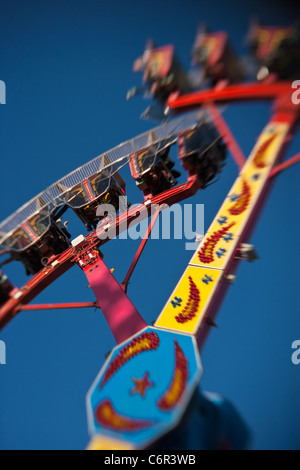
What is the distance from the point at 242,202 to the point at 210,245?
1024 mm

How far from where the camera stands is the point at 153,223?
8.11 meters

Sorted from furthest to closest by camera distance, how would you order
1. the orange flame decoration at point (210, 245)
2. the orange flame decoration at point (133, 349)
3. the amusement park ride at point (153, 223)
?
the orange flame decoration at point (210, 245), the orange flame decoration at point (133, 349), the amusement park ride at point (153, 223)

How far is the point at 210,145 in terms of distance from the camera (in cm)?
862

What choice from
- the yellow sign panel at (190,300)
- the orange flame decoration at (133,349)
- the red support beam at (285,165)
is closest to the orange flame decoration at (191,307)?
the yellow sign panel at (190,300)

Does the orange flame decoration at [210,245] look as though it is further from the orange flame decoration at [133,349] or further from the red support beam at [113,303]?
the orange flame decoration at [133,349]

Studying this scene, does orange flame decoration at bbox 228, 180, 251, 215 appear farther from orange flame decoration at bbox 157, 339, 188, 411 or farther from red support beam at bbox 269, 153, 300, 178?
orange flame decoration at bbox 157, 339, 188, 411

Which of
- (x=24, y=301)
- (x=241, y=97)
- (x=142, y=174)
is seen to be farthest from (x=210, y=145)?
(x=24, y=301)

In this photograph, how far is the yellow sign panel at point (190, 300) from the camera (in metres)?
5.52

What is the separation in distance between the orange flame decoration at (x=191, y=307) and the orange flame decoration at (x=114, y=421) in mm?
1755

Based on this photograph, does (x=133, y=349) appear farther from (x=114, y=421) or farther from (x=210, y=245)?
(x=210, y=245)

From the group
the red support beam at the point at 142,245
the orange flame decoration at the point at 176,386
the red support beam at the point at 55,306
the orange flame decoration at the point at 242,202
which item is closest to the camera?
the orange flame decoration at the point at 176,386

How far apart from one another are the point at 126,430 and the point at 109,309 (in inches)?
108
